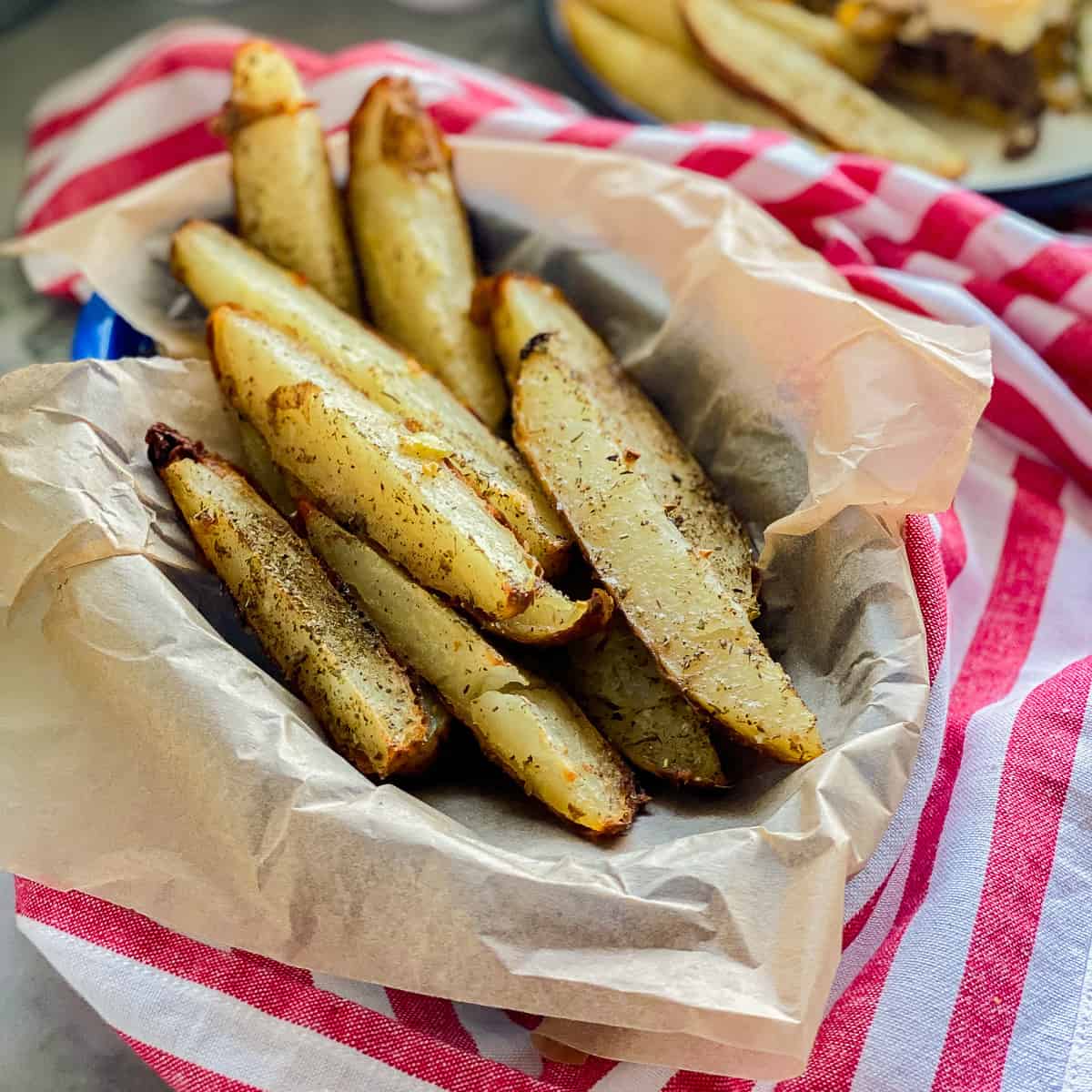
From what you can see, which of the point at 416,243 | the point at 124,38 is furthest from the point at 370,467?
the point at 124,38

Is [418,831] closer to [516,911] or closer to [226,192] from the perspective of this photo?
[516,911]

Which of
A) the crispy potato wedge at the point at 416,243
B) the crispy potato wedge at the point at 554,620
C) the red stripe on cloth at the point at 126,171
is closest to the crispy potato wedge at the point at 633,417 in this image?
the crispy potato wedge at the point at 416,243

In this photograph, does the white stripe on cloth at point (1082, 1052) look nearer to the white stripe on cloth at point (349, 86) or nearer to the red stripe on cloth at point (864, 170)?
the red stripe on cloth at point (864, 170)

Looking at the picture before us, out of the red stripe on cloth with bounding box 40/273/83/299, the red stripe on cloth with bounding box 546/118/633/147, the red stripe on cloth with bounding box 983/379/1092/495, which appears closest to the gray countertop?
the red stripe on cloth with bounding box 40/273/83/299

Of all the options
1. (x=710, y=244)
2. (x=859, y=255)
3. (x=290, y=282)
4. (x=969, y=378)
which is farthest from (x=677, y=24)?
(x=969, y=378)

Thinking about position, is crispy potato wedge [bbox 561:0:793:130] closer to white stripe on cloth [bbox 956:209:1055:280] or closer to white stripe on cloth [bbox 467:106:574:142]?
white stripe on cloth [bbox 467:106:574:142]

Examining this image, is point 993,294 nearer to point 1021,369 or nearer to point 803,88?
point 1021,369
